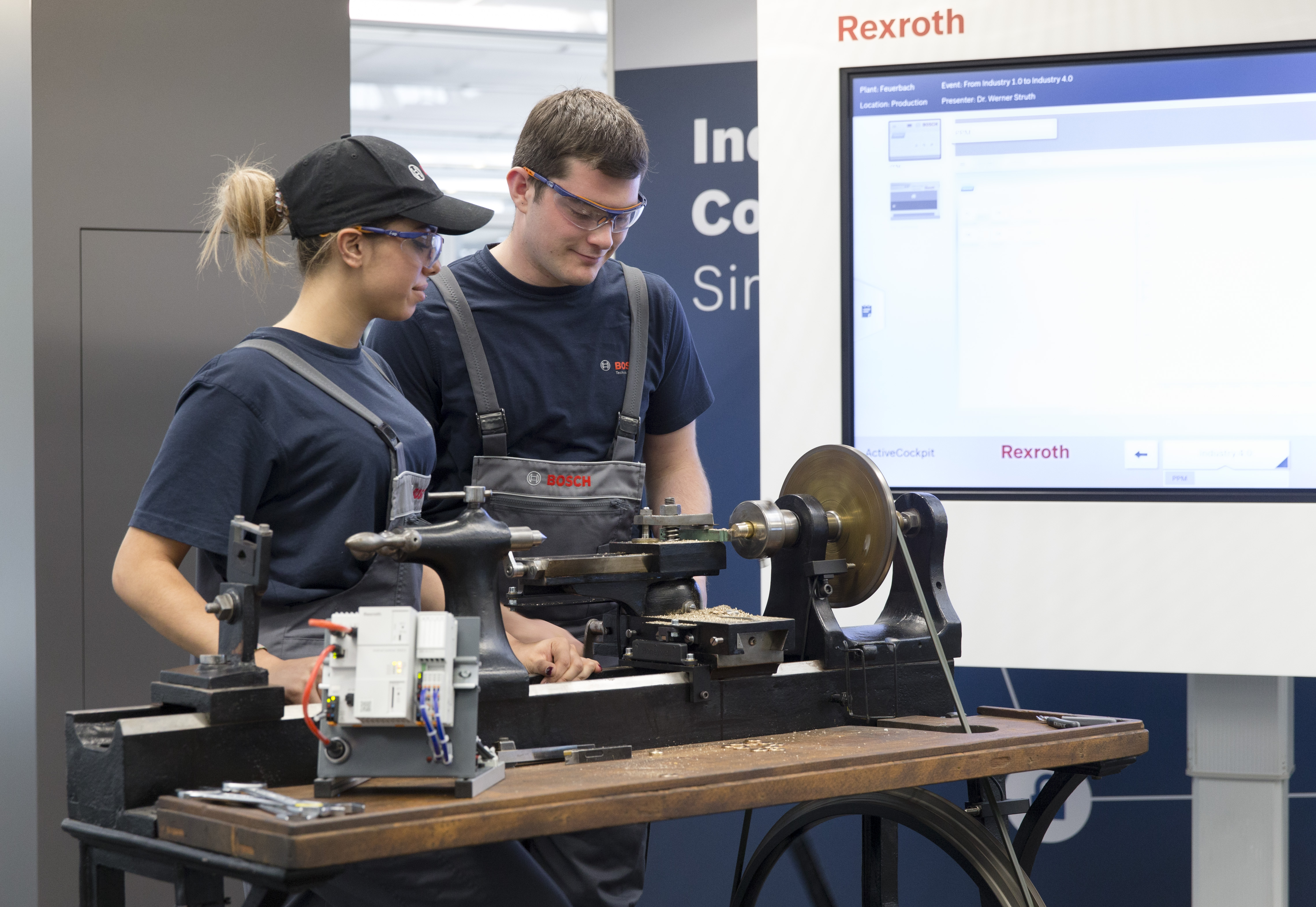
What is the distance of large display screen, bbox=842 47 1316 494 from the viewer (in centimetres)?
263

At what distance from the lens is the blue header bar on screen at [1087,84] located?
8.66 ft

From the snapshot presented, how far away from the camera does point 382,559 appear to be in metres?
1.76

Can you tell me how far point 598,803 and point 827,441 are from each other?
5.41 ft

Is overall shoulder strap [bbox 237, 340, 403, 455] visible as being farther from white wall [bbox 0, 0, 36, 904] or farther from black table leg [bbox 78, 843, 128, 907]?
white wall [bbox 0, 0, 36, 904]

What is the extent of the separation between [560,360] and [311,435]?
68cm

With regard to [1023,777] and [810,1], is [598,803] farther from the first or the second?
[1023,777]

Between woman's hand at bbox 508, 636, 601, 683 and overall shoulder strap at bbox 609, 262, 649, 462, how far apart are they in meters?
0.52

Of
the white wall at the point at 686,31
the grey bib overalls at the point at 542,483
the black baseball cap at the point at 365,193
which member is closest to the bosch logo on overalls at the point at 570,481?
the grey bib overalls at the point at 542,483

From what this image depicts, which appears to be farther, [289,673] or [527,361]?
[527,361]

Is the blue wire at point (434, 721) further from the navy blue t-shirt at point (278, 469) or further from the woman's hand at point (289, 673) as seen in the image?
the navy blue t-shirt at point (278, 469)

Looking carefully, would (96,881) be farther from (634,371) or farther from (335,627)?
(634,371)

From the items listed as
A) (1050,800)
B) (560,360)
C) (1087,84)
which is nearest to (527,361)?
(560,360)

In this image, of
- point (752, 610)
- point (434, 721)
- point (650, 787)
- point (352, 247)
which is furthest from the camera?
point (752, 610)

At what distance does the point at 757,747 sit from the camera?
167 cm
